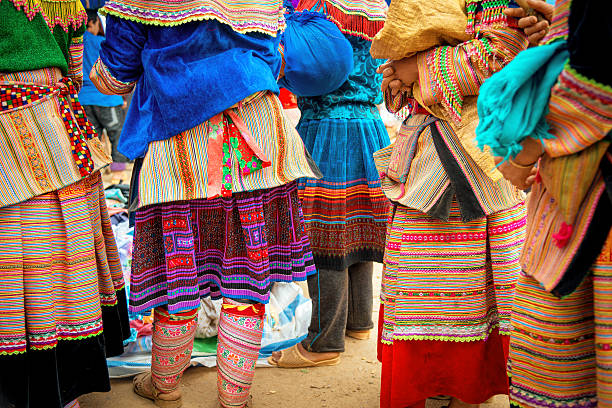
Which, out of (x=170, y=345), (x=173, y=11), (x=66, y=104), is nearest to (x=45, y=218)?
(x=66, y=104)

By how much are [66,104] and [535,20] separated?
198cm

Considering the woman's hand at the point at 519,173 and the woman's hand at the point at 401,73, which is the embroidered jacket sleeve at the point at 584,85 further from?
the woman's hand at the point at 401,73

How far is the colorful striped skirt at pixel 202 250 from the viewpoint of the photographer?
8.49ft

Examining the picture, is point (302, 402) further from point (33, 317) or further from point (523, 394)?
point (523, 394)

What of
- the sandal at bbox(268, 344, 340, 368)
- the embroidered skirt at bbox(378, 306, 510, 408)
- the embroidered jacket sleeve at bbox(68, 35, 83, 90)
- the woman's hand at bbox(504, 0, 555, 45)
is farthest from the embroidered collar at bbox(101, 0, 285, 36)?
the sandal at bbox(268, 344, 340, 368)

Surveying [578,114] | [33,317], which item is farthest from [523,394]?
[33,317]

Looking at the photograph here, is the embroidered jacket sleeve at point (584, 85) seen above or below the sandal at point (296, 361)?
above

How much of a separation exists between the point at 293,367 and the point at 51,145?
75.3 inches

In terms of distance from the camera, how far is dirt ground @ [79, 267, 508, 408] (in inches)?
117

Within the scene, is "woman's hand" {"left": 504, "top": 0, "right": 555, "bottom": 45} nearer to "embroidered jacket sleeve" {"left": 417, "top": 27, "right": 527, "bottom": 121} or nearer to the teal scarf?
"embroidered jacket sleeve" {"left": 417, "top": 27, "right": 527, "bottom": 121}

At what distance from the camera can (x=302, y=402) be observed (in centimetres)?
303

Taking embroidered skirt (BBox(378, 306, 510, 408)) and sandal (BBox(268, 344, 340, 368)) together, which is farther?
sandal (BBox(268, 344, 340, 368))

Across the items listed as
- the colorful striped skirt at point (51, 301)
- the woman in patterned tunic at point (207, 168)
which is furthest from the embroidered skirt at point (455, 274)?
the colorful striped skirt at point (51, 301)

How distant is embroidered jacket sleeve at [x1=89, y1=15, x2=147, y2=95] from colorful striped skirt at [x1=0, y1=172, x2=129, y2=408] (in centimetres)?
48
